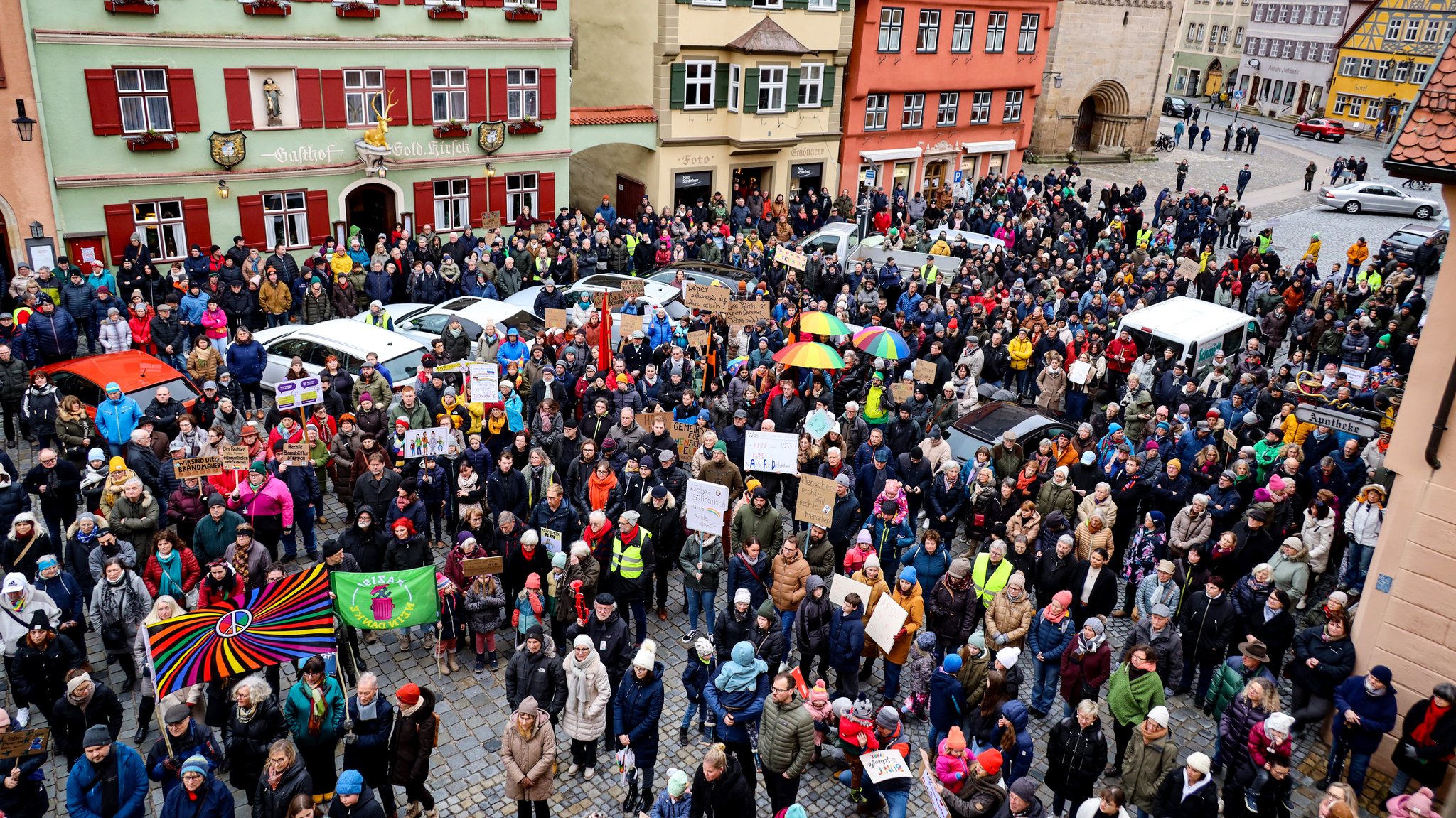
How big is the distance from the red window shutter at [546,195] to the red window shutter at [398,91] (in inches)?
174

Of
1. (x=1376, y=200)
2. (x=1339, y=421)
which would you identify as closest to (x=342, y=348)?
(x=1339, y=421)

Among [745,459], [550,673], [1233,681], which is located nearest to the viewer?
[550,673]

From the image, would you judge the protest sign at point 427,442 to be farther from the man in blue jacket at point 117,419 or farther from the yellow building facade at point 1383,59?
the yellow building facade at point 1383,59

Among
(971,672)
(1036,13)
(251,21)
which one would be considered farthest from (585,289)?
(1036,13)

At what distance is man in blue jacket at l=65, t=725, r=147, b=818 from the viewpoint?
8.30 meters

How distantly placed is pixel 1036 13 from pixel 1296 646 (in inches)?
1398

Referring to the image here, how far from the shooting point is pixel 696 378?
58.5ft

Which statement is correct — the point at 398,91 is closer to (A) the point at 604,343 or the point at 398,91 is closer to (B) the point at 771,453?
(A) the point at 604,343

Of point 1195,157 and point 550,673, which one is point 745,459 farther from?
point 1195,157

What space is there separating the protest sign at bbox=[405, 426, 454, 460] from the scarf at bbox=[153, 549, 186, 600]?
3364 millimetres

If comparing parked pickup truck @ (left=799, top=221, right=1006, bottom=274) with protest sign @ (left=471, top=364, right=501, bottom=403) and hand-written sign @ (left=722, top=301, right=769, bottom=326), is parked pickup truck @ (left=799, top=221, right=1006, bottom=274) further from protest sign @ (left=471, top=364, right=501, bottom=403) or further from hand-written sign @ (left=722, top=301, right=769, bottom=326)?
protest sign @ (left=471, top=364, right=501, bottom=403)

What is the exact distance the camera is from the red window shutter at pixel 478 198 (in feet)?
95.3

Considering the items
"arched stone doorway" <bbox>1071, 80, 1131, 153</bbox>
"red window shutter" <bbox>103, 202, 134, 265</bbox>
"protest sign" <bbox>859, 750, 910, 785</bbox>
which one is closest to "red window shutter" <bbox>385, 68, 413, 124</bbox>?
"red window shutter" <bbox>103, 202, 134, 265</bbox>

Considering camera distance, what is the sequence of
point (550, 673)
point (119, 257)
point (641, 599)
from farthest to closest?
point (119, 257)
point (641, 599)
point (550, 673)
